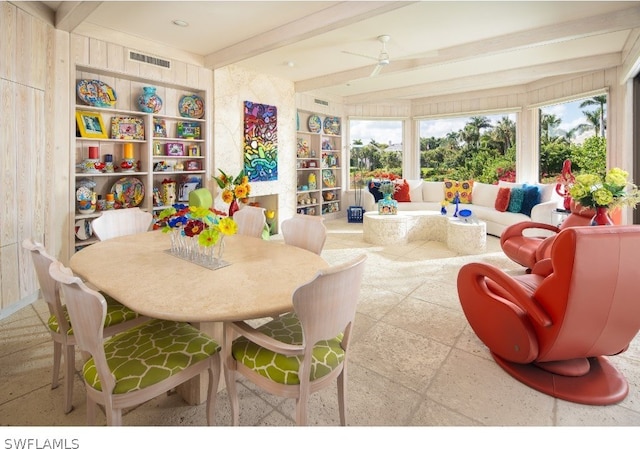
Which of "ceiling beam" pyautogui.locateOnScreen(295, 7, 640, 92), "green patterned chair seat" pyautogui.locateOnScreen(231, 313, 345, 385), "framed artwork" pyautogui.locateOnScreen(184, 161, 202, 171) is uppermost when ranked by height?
"ceiling beam" pyautogui.locateOnScreen(295, 7, 640, 92)

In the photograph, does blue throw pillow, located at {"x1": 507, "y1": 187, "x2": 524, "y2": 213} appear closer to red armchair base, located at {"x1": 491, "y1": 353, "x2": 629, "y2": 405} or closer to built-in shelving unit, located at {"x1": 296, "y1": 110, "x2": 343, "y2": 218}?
→ built-in shelving unit, located at {"x1": 296, "y1": 110, "x2": 343, "y2": 218}

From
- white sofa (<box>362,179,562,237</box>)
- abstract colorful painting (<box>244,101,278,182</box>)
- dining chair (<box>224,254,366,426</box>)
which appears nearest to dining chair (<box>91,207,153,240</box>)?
dining chair (<box>224,254,366,426</box>)

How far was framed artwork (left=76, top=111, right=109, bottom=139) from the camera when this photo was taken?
12.7ft

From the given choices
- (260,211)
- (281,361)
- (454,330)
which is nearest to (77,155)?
(260,211)

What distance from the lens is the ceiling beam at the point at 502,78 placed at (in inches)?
191

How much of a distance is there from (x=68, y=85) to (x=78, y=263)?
250 cm

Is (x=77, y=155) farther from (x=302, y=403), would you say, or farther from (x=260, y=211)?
(x=302, y=403)

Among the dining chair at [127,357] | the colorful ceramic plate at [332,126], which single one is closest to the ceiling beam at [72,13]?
the dining chair at [127,357]

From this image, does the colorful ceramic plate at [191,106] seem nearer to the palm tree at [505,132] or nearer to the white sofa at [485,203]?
the white sofa at [485,203]

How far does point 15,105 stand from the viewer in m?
3.02

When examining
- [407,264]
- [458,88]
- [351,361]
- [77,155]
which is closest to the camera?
[351,361]

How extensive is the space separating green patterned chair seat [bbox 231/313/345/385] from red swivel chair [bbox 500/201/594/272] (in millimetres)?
2513

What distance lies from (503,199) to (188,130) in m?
4.79

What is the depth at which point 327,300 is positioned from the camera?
4.41 feet
